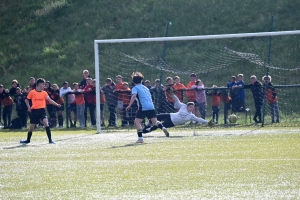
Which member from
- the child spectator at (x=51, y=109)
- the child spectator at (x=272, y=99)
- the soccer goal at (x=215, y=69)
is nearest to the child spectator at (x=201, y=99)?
the soccer goal at (x=215, y=69)

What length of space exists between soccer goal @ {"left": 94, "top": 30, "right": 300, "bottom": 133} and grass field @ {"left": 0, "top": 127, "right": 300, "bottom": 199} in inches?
162

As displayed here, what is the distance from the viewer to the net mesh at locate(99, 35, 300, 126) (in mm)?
22453

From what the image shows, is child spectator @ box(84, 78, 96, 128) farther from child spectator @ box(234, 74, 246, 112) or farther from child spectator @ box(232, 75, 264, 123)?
child spectator @ box(232, 75, 264, 123)

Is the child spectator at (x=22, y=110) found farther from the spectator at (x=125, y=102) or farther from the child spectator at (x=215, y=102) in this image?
the child spectator at (x=215, y=102)

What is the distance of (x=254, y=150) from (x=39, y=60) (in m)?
22.3

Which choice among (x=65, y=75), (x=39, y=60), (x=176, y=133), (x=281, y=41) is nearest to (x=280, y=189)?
(x=176, y=133)

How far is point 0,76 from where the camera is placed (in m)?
33.8

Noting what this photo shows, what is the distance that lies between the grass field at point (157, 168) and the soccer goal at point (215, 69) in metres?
4.12

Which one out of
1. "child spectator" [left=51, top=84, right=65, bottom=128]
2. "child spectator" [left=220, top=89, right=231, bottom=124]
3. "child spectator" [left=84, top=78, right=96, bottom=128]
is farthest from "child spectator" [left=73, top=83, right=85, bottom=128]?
"child spectator" [left=220, top=89, right=231, bottom=124]

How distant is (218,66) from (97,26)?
35.1 feet

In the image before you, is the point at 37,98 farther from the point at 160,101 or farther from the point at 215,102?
the point at 215,102

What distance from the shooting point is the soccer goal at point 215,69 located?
864 inches

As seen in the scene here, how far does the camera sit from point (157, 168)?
11.2 m

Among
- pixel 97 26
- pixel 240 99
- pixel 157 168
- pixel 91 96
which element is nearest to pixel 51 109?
pixel 91 96
